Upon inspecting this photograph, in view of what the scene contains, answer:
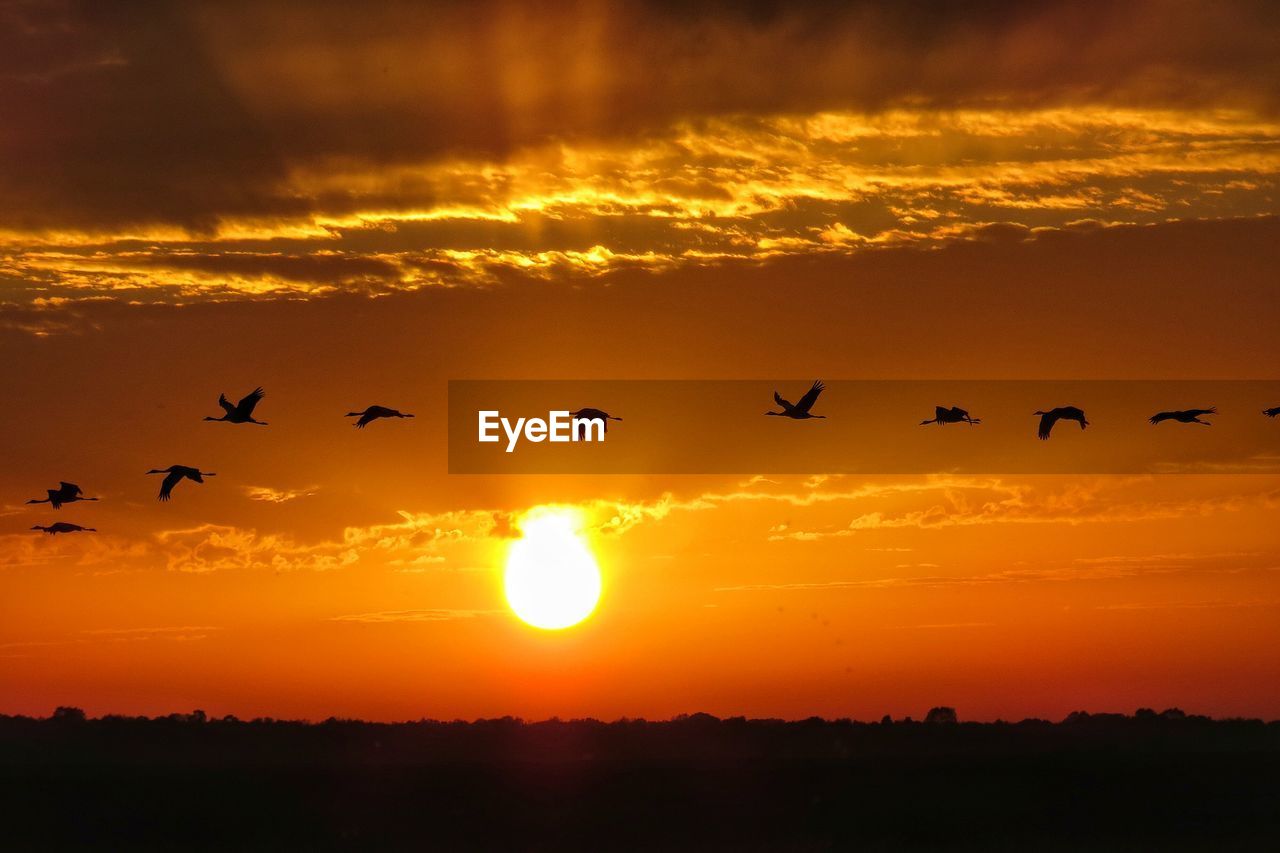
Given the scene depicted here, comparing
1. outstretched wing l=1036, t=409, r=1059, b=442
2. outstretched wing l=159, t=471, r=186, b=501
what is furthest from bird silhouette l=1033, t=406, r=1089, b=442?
outstretched wing l=159, t=471, r=186, b=501

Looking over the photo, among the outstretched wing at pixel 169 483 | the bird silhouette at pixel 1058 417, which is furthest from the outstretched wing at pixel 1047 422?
the outstretched wing at pixel 169 483

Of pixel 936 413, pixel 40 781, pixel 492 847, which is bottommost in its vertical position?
pixel 492 847

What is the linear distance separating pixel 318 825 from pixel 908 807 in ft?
96.4

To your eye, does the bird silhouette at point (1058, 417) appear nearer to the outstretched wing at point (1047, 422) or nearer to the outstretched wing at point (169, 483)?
the outstretched wing at point (1047, 422)

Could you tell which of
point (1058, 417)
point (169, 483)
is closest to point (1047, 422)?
point (1058, 417)

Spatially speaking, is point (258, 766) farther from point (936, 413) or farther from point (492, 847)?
point (936, 413)

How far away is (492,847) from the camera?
83.3 meters

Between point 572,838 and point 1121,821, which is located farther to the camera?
point 1121,821

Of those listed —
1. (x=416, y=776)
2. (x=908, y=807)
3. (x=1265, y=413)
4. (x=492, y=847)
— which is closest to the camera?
(x=1265, y=413)

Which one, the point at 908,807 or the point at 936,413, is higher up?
the point at 936,413

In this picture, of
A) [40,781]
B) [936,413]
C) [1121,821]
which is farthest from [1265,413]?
[40,781]

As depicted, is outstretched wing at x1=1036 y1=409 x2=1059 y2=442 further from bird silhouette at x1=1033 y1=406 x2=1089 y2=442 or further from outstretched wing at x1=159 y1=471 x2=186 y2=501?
outstretched wing at x1=159 y1=471 x2=186 y2=501

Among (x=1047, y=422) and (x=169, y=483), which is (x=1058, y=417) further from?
(x=169, y=483)

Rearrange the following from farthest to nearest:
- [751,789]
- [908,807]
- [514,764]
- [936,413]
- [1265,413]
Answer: [514,764] → [751,789] → [908,807] → [936,413] → [1265,413]
